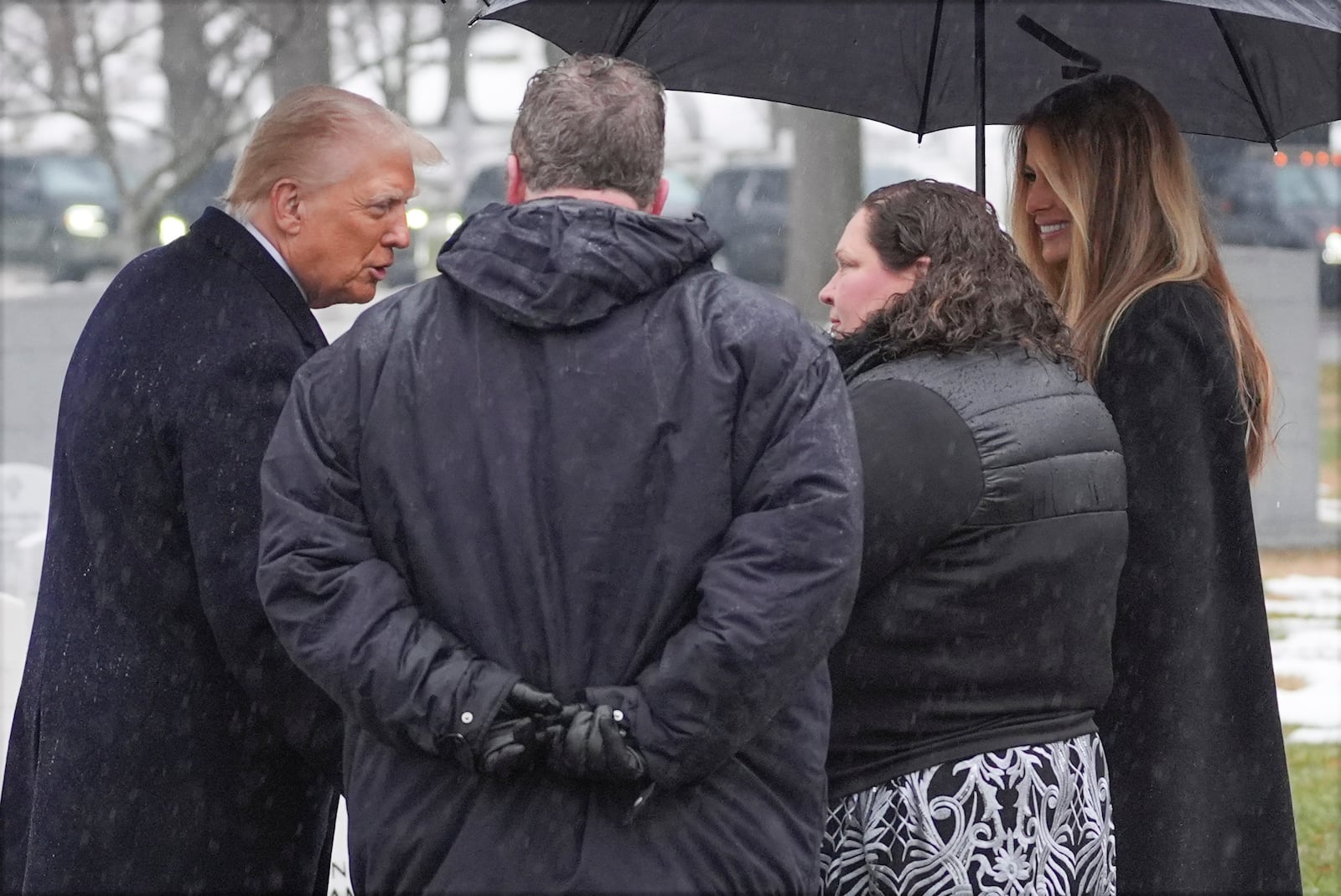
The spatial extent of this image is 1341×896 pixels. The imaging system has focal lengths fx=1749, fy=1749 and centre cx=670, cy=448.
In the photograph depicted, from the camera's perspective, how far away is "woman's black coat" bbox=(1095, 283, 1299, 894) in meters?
3.34

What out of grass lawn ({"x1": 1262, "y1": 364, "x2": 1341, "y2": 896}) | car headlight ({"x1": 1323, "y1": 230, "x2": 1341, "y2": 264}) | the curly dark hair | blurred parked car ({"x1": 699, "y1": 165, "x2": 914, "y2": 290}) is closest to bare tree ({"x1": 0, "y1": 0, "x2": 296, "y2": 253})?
blurred parked car ({"x1": 699, "y1": 165, "x2": 914, "y2": 290})

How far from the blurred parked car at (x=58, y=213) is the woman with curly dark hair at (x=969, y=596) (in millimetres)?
19423

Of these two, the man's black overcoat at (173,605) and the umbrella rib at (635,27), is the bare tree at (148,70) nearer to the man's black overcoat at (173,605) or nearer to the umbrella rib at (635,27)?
the umbrella rib at (635,27)

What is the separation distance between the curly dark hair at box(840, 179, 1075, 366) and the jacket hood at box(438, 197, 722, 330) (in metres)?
0.55

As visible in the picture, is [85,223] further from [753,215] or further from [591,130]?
[591,130]

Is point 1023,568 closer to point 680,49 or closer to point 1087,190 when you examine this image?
point 1087,190

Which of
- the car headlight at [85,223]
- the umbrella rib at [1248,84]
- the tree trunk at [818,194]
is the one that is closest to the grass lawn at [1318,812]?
the umbrella rib at [1248,84]

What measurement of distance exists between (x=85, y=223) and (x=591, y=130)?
21.2 metres

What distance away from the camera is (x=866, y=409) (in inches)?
109

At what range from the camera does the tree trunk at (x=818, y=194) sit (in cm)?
1283

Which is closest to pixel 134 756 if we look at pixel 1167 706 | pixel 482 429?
pixel 482 429

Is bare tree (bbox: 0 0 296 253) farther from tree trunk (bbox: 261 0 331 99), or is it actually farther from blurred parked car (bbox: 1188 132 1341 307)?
blurred parked car (bbox: 1188 132 1341 307)

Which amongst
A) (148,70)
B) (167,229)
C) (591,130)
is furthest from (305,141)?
(148,70)

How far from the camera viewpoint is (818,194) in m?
13.2
